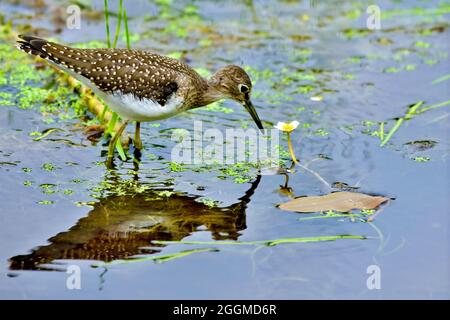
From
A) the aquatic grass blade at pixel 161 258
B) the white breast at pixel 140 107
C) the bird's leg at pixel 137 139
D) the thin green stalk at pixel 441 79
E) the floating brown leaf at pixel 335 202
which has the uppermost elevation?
the thin green stalk at pixel 441 79

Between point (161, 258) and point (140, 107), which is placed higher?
point (140, 107)

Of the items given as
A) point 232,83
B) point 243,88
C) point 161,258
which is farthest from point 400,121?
point 161,258

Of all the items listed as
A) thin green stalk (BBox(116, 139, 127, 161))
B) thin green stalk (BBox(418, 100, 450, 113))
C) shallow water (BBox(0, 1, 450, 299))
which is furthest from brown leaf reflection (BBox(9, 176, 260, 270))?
thin green stalk (BBox(418, 100, 450, 113))

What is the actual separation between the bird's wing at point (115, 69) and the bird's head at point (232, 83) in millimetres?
838

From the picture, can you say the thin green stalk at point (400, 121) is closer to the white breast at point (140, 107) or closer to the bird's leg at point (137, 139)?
the white breast at point (140, 107)

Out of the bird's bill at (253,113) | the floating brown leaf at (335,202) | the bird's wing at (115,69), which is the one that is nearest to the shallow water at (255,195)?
the floating brown leaf at (335,202)

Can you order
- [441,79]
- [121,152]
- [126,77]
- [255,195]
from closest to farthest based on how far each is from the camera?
[255,195] < [126,77] < [121,152] < [441,79]

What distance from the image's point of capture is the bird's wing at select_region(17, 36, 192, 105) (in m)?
8.74

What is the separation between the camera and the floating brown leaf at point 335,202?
25.7 feet

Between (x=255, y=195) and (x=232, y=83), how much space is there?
1880 millimetres

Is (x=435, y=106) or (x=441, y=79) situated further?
(x=441, y=79)

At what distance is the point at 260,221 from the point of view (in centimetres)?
763

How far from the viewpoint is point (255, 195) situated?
27.1 feet

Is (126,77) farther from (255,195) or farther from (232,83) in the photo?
(255,195)
